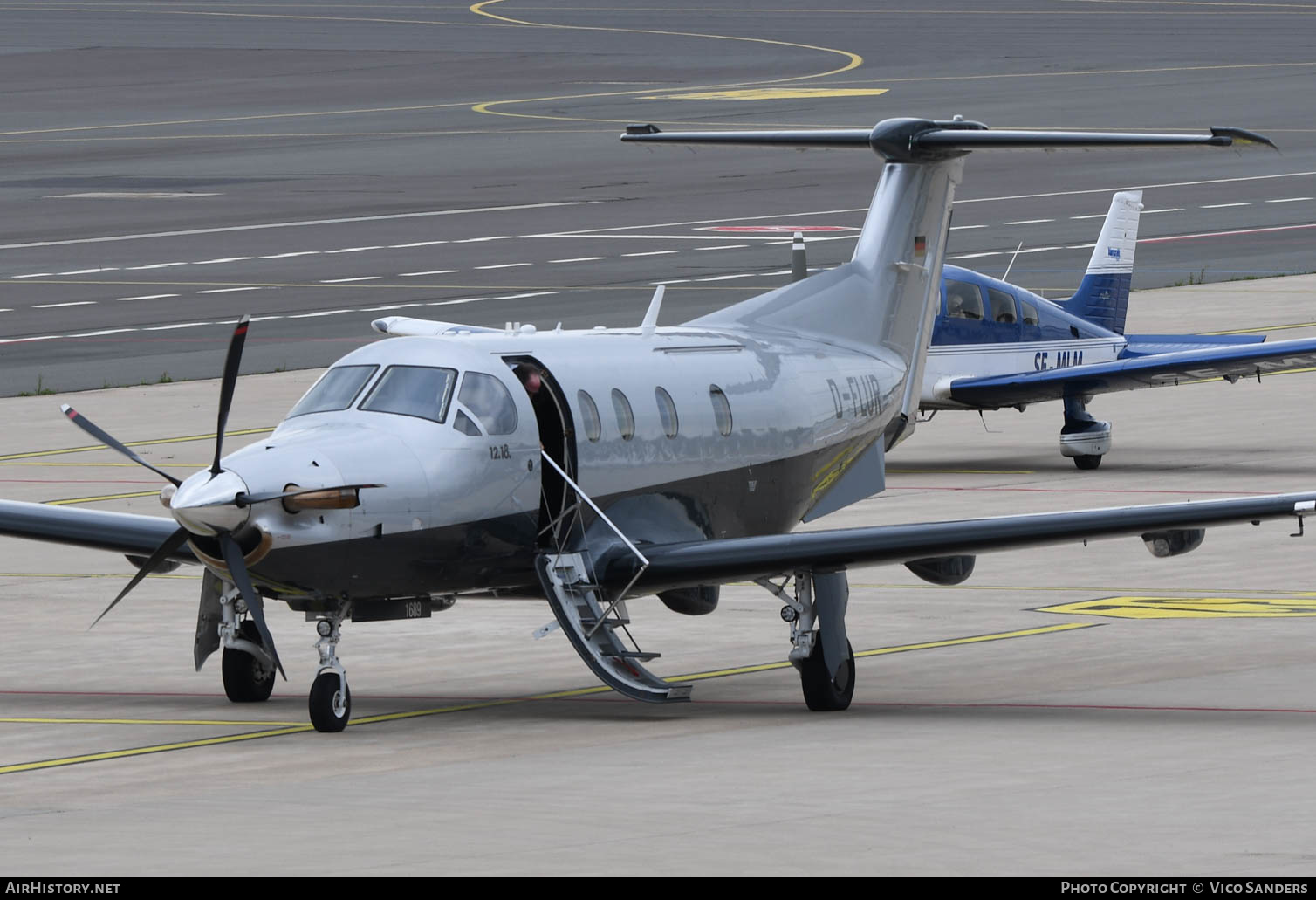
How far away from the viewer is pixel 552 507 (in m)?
17.4

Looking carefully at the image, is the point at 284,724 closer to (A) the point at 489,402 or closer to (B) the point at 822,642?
(A) the point at 489,402

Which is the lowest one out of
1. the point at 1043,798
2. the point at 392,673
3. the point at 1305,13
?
the point at 1305,13

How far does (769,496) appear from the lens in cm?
1969

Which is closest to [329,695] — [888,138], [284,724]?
[284,724]

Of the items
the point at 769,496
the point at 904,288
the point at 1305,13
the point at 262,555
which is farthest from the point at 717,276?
the point at 1305,13

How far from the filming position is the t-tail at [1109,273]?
108 feet

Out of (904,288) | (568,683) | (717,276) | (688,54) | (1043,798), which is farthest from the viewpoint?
(688,54)

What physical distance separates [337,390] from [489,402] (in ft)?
3.46

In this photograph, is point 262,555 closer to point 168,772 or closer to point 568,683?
point 168,772

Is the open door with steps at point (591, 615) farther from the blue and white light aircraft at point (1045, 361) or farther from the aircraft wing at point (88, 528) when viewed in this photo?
the blue and white light aircraft at point (1045, 361)

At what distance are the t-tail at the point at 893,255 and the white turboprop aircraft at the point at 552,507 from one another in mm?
1085

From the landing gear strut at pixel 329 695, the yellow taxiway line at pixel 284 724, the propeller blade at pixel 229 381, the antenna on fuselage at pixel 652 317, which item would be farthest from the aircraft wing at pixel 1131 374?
the propeller blade at pixel 229 381

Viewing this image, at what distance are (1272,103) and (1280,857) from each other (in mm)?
69883

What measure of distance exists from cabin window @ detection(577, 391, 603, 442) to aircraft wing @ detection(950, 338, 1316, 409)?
13.4 metres
